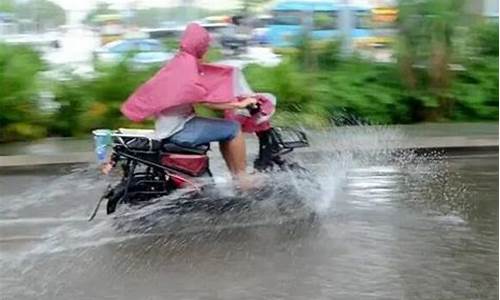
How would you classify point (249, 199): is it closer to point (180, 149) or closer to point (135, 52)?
point (180, 149)

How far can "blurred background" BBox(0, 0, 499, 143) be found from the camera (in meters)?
12.0

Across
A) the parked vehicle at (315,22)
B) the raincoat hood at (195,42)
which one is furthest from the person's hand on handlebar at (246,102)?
the parked vehicle at (315,22)

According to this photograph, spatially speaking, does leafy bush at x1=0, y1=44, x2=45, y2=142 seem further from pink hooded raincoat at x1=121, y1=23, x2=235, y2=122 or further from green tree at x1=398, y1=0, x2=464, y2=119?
green tree at x1=398, y1=0, x2=464, y2=119

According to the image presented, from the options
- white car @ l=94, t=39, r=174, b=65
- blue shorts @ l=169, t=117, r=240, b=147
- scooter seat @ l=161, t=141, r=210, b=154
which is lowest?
white car @ l=94, t=39, r=174, b=65

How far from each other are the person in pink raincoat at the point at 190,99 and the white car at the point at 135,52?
4526 mm

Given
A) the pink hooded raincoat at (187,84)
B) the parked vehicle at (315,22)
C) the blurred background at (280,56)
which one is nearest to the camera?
the pink hooded raincoat at (187,84)

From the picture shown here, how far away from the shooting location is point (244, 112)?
26.8 feet

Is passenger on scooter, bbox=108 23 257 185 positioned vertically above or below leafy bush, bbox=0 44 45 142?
above

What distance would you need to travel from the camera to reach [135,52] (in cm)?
1259

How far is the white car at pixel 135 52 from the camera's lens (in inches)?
492

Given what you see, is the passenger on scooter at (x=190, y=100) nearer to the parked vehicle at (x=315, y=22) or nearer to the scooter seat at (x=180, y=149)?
the scooter seat at (x=180, y=149)

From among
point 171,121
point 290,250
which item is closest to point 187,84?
point 171,121

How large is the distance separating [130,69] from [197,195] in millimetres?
4421

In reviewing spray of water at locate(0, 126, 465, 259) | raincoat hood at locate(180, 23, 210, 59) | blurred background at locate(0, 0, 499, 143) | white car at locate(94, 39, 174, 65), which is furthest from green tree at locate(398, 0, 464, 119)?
raincoat hood at locate(180, 23, 210, 59)
